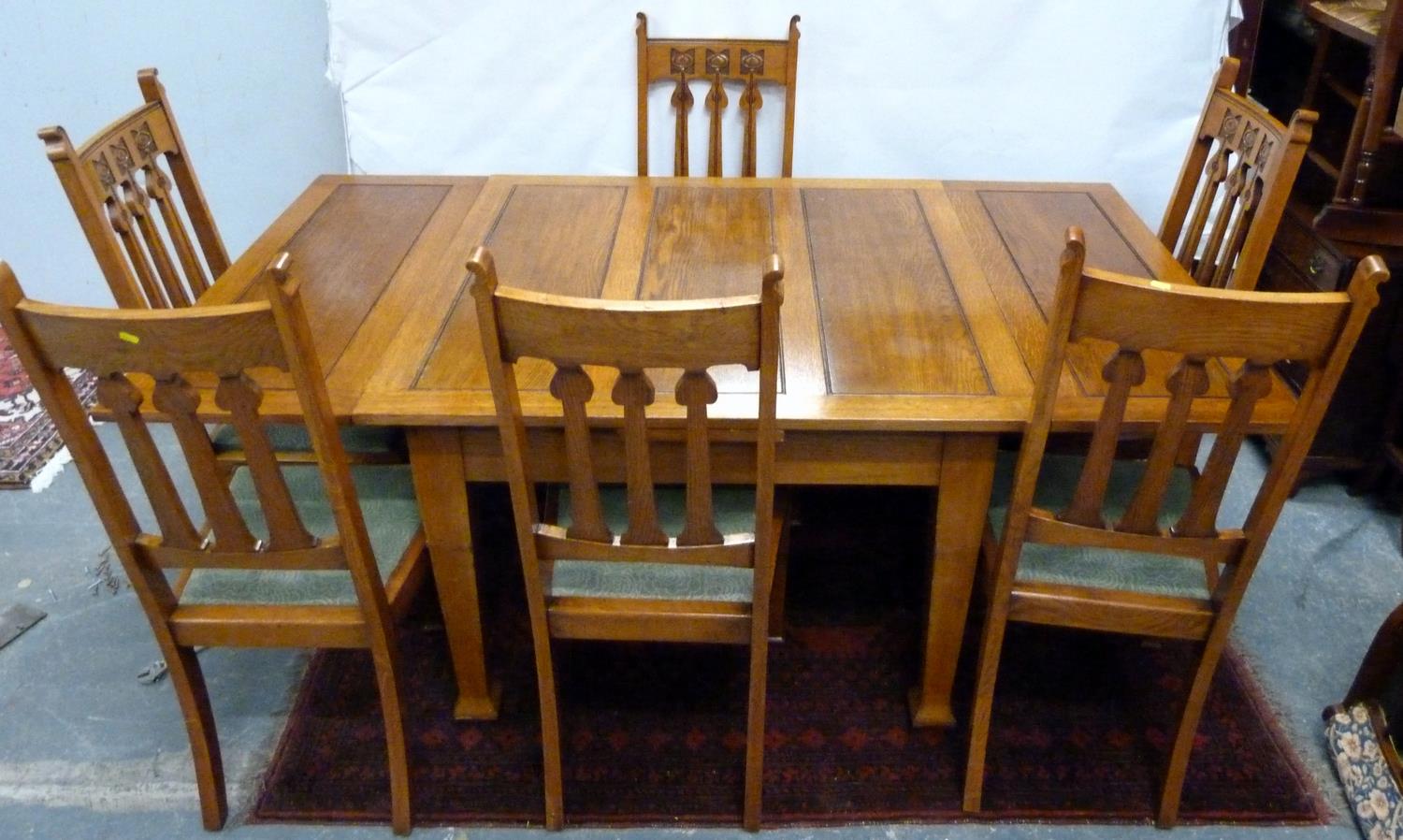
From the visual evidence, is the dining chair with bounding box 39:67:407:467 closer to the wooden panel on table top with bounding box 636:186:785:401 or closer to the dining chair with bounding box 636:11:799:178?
the wooden panel on table top with bounding box 636:186:785:401

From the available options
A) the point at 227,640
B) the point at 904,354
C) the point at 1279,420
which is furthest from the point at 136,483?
the point at 1279,420

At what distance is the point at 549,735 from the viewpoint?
158cm

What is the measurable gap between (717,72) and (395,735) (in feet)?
5.36

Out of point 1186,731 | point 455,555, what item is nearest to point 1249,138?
point 1186,731

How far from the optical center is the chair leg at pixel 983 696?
1.53m

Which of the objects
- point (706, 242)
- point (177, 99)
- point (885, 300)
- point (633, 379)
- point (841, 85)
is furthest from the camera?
point (177, 99)

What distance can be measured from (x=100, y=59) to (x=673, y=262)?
1.86m

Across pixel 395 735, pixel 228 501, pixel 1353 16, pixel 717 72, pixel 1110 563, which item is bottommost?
pixel 395 735

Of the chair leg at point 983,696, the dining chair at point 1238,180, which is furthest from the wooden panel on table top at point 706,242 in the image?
the dining chair at point 1238,180

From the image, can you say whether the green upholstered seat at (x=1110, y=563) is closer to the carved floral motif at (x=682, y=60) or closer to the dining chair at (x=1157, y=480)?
the dining chair at (x=1157, y=480)

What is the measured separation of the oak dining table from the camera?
1443 mm

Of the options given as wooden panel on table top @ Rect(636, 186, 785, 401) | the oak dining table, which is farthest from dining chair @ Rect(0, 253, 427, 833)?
wooden panel on table top @ Rect(636, 186, 785, 401)

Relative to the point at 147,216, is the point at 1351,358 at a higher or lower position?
lower

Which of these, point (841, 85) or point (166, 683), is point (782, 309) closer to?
point (841, 85)
